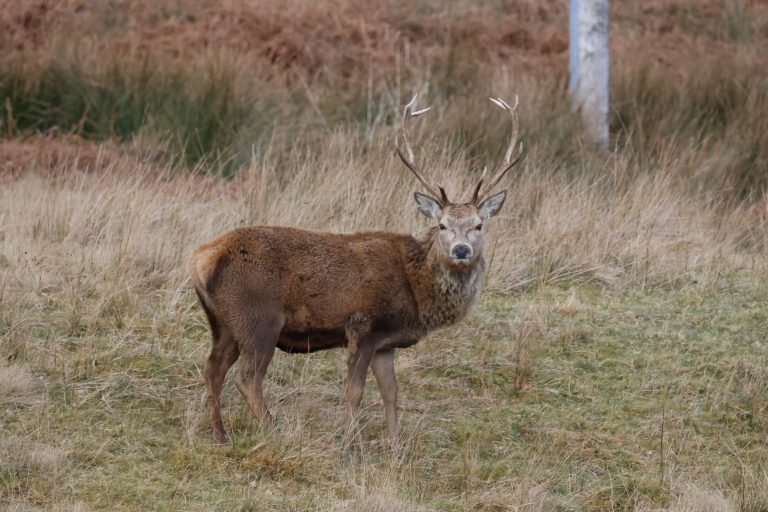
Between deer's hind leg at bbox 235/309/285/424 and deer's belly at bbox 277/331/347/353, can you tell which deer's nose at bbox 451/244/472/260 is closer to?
deer's belly at bbox 277/331/347/353

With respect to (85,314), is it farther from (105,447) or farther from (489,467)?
(489,467)

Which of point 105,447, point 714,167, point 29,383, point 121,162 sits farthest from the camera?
point 714,167

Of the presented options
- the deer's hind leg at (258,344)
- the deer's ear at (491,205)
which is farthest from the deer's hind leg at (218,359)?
the deer's ear at (491,205)

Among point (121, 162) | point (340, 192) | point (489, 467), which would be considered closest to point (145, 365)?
point (489, 467)

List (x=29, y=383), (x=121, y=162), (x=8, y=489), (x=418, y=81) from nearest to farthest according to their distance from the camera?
(x=8, y=489) < (x=29, y=383) < (x=121, y=162) < (x=418, y=81)

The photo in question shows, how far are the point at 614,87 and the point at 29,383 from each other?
9265 mm

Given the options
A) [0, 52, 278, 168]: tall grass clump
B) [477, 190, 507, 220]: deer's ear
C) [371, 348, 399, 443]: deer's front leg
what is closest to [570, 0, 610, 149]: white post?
[0, 52, 278, 168]: tall grass clump

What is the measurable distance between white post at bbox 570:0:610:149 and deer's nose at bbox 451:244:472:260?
22.8ft

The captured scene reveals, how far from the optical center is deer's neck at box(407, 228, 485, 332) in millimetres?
7109

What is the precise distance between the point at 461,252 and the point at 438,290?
282 mm

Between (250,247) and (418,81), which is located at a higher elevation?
(250,247)

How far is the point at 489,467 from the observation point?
673cm

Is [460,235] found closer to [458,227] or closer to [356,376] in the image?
[458,227]

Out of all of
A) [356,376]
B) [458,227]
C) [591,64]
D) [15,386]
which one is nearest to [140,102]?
[591,64]
